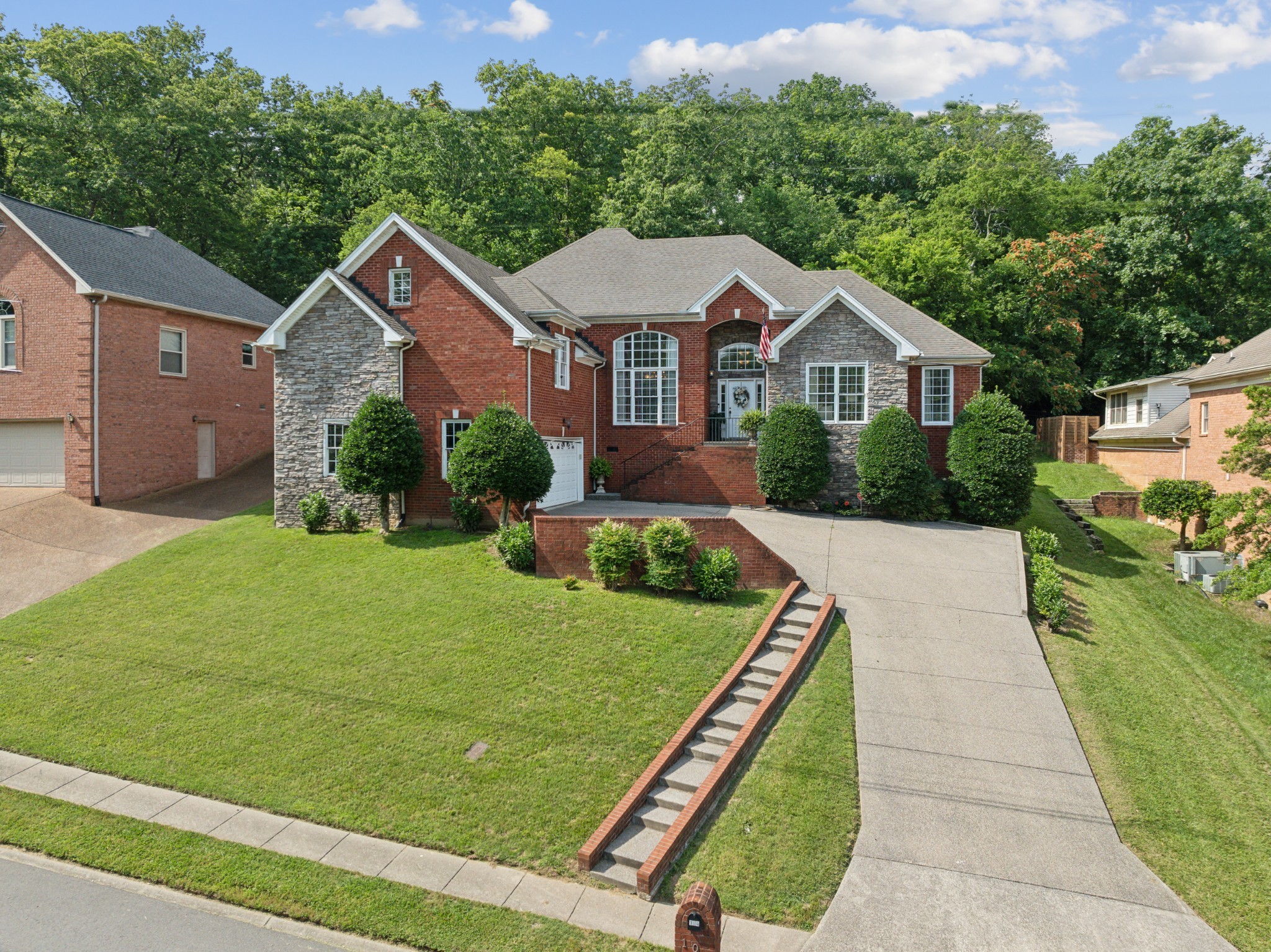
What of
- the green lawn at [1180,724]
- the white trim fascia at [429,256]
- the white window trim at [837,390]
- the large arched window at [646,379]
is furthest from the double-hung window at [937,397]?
the white trim fascia at [429,256]

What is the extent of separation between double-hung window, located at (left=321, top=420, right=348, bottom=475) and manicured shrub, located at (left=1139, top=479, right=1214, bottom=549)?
75.8ft

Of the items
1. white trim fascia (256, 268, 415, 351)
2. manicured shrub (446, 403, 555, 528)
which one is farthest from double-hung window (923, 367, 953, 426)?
white trim fascia (256, 268, 415, 351)

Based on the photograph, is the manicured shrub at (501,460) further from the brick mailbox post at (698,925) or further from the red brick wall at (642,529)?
the brick mailbox post at (698,925)

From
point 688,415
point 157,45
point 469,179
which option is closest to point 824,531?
point 688,415

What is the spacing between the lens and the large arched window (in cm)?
2467

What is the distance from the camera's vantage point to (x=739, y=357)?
2559 centimetres

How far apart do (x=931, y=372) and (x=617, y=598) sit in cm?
1402

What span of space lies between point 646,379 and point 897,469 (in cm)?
847

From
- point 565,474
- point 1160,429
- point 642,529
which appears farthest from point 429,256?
point 1160,429

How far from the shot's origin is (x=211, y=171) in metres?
36.8

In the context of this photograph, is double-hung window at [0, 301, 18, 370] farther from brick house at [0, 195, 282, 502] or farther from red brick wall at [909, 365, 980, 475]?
red brick wall at [909, 365, 980, 475]

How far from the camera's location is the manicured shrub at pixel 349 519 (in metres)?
19.0

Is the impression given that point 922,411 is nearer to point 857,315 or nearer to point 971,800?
point 857,315

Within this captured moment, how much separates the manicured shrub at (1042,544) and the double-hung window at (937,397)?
4.97 meters
